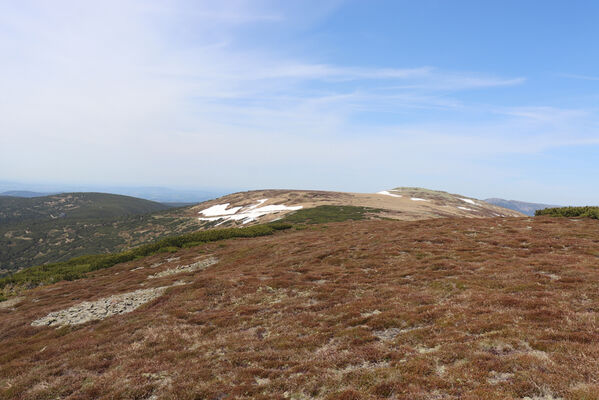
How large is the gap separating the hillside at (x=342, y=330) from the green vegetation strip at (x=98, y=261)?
11.6m

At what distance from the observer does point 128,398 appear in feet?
32.1

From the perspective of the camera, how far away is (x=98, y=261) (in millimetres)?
40500

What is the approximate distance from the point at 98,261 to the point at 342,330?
140 feet

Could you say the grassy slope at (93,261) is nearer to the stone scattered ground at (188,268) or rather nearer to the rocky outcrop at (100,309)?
the stone scattered ground at (188,268)

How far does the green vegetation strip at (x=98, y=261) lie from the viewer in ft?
118

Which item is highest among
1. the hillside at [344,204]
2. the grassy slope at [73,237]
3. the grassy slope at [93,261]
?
the hillside at [344,204]

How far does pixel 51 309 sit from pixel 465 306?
97.8 ft

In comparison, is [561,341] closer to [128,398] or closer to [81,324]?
[128,398]

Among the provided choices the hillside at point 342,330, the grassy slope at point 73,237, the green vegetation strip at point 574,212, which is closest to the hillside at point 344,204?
the grassy slope at point 73,237

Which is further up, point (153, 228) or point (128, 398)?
point (128, 398)

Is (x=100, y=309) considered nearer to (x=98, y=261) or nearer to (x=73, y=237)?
(x=98, y=261)

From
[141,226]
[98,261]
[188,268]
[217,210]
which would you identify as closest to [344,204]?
[188,268]

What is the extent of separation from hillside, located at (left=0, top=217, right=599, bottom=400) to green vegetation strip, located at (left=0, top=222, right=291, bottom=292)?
38.0ft

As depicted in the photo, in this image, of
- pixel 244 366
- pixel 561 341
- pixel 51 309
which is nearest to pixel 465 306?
pixel 561 341
